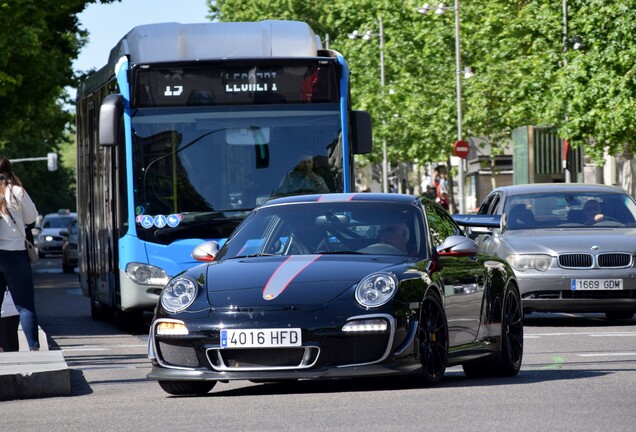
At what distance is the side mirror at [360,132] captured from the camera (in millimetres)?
17406

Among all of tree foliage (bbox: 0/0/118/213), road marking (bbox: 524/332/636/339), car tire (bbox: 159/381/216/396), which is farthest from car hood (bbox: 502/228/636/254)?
tree foliage (bbox: 0/0/118/213)

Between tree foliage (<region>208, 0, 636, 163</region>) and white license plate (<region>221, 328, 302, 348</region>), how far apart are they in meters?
26.2

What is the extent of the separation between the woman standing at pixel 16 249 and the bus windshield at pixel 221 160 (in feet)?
9.95

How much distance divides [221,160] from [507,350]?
5.89 metres

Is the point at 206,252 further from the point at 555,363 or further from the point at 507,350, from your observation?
the point at 555,363

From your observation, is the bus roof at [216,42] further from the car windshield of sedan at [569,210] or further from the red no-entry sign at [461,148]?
the red no-entry sign at [461,148]

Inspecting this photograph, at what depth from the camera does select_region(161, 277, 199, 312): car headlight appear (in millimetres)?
10570

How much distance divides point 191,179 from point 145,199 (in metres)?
0.56

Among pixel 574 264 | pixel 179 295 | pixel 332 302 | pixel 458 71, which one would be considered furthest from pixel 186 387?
pixel 458 71

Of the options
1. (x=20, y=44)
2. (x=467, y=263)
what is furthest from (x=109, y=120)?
(x=20, y=44)

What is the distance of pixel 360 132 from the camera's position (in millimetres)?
17500

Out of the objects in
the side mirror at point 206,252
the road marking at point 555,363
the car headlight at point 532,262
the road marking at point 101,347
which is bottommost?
the road marking at point 101,347

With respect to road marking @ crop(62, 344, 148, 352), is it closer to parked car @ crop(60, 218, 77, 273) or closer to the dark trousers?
the dark trousers

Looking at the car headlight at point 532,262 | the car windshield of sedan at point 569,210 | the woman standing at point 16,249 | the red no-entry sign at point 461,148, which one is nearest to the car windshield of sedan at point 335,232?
the woman standing at point 16,249
